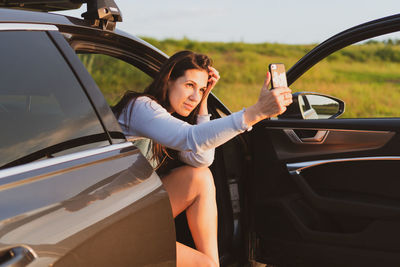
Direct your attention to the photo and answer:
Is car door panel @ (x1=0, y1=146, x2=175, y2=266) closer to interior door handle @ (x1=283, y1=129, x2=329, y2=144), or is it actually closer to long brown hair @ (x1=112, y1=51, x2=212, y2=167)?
long brown hair @ (x1=112, y1=51, x2=212, y2=167)

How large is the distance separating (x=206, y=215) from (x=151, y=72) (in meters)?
0.78

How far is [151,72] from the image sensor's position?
2.60 metres

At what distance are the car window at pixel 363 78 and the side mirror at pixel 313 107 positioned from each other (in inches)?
764

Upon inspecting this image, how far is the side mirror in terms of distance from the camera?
8.79ft

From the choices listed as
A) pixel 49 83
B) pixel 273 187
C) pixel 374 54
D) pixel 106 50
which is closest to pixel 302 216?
pixel 273 187

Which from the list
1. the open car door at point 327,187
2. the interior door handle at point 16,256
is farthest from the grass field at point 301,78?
the interior door handle at point 16,256

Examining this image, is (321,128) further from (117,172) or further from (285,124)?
(117,172)

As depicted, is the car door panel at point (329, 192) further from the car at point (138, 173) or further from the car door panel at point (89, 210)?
the car door panel at point (89, 210)

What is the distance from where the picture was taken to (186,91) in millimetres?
2498

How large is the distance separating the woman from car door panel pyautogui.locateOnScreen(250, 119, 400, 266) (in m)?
0.46

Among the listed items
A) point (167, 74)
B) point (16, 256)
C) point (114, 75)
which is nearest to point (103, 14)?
point (167, 74)

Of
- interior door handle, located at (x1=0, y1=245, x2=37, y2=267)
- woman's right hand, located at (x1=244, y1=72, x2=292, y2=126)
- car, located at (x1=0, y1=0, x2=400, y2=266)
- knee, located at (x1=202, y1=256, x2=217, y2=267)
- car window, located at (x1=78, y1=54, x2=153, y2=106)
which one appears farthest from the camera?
car window, located at (x1=78, y1=54, x2=153, y2=106)

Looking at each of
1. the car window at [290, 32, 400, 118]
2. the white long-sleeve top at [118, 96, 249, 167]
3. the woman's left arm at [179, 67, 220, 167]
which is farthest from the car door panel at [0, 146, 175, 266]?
the car window at [290, 32, 400, 118]

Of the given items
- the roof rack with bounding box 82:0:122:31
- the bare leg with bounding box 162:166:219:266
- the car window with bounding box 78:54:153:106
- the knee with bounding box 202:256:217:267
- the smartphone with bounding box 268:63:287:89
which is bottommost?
the car window with bounding box 78:54:153:106
